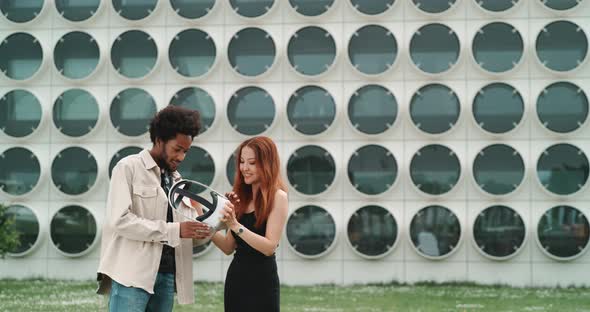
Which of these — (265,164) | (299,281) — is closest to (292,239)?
(299,281)

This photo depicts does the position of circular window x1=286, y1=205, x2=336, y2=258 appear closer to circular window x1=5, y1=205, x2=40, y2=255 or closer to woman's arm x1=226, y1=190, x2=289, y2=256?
circular window x1=5, y1=205, x2=40, y2=255

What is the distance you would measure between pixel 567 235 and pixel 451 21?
233 inches

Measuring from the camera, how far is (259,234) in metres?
5.54

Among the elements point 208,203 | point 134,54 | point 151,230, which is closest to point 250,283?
point 208,203

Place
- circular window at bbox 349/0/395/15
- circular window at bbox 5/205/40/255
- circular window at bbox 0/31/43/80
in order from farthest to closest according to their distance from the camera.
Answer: circular window at bbox 0/31/43/80, circular window at bbox 5/205/40/255, circular window at bbox 349/0/395/15

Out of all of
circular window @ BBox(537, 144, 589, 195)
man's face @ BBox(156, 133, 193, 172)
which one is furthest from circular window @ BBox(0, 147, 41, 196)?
man's face @ BBox(156, 133, 193, 172)

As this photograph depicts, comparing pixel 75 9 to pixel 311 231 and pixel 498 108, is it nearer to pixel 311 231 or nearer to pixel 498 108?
pixel 311 231

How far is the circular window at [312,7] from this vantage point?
748 inches

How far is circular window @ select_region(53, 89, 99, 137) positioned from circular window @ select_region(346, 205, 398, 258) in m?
7.22

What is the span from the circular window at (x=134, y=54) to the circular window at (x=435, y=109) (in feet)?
22.4

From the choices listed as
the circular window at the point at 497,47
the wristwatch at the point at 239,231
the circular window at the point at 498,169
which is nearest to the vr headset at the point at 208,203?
the wristwatch at the point at 239,231

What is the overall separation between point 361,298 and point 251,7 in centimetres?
821

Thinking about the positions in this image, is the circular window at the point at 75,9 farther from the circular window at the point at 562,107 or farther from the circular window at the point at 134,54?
the circular window at the point at 562,107

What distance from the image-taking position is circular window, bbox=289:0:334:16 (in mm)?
19000
